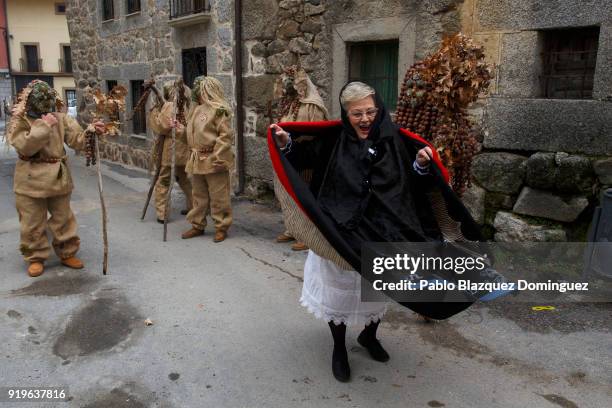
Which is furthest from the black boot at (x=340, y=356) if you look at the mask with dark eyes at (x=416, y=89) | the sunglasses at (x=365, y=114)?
the mask with dark eyes at (x=416, y=89)

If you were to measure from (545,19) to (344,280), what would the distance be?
3.03 meters

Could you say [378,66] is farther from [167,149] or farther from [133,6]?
[133,6]

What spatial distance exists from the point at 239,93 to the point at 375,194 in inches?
210

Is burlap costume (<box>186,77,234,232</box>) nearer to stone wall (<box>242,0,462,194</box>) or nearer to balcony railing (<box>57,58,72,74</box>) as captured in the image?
stone wall (<box>242,0,462,194</box>)

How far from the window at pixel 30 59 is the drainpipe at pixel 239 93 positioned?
31.8 meters

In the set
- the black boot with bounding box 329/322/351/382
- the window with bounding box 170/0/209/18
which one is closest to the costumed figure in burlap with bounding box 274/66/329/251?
the black boot with bounding box 329/322/351/382

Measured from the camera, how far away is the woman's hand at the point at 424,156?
107 inches

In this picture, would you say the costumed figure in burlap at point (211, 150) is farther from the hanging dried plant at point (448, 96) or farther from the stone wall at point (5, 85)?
the stone wall at point (5, 85)

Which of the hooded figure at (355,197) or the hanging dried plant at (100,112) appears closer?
the hooded figure at (355,197)

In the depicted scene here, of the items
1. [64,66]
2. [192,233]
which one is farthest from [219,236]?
[64,66]

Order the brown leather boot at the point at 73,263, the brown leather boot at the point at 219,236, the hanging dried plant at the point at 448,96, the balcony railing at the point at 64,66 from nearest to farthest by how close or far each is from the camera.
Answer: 1. the hanging dried plant at the point at 448,96
2. the brown leather boot at the point at 73,263
3. the brown leather boot at the point at 219,236
4. the balcony railing at the point at 64,66

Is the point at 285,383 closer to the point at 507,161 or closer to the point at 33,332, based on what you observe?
the point at 33,332

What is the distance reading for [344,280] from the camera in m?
2.95

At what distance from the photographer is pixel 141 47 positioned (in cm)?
1034
